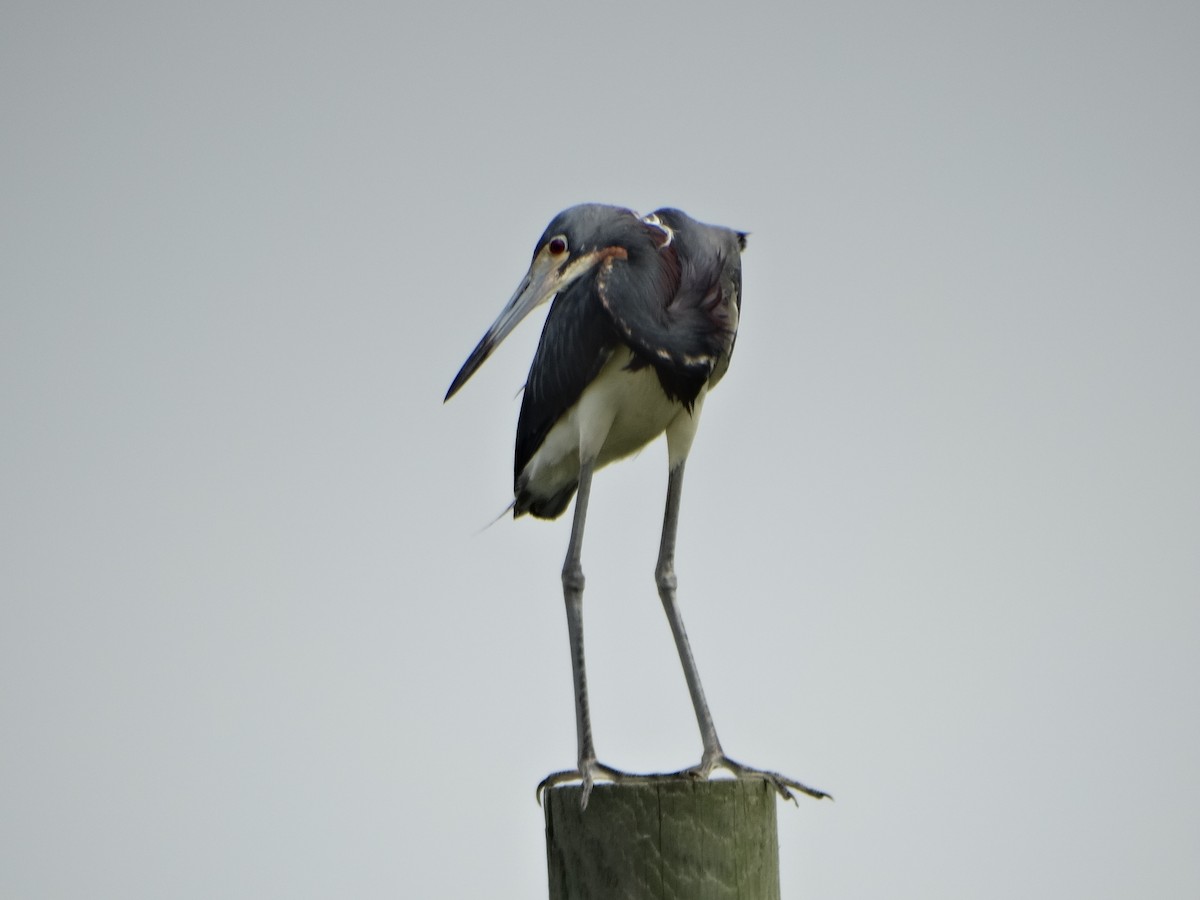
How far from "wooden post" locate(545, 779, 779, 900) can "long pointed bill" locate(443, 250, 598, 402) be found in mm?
1443

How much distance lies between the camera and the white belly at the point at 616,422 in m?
4.03

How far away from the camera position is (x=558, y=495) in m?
4.62

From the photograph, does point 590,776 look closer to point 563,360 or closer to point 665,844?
point 665,844

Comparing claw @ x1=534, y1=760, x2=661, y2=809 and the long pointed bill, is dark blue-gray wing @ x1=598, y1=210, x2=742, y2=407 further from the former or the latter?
claw @ x1=534, y1=760, x2=661, y2=809

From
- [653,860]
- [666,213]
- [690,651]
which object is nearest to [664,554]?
[690,651]

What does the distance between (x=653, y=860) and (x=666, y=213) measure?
1.96 meters

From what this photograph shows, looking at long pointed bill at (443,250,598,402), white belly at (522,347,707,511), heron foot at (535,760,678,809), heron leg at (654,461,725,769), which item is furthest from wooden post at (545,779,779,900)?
long pointed bill at (443,250,598,402)

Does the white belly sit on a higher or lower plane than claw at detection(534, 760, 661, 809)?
higher

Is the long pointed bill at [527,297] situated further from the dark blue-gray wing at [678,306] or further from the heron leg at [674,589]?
the heron leg at [674,589]

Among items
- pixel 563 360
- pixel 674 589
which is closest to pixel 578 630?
pixel 674 589

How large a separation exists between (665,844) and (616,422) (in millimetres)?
1395

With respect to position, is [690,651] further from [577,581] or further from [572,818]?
[572,818]

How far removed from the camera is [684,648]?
13.8 ft

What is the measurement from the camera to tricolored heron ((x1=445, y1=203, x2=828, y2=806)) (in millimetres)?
3951
